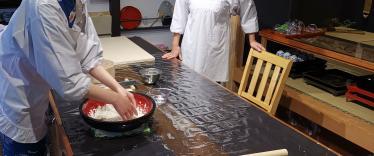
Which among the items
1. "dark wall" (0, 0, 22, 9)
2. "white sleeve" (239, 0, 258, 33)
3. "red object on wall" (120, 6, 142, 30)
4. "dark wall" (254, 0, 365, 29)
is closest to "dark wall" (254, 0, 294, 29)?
"dark wall" (254, 0, 365, 29)

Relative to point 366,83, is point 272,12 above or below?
above

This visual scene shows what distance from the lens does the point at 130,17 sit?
12.1ft

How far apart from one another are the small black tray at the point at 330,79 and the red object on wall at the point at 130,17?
6.00 feet

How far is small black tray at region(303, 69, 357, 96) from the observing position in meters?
2.32

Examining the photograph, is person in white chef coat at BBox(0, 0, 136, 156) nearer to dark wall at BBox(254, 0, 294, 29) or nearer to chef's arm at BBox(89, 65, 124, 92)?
chef's arm at BBox(89, 65, 124, 92)

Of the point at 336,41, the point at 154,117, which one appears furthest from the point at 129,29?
the point at 154,117

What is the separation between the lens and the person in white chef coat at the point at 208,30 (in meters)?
2.37

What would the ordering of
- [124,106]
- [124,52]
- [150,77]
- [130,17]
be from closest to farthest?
[124,106], [150,77], [124,52], [130,17]

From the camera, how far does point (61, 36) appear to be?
109cm

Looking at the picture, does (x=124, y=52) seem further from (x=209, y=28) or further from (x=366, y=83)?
(x=366, y=83)

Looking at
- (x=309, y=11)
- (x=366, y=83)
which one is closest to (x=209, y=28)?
(x=366, y=83)

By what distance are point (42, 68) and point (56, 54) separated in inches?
2.7

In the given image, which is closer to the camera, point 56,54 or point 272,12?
point 56,54

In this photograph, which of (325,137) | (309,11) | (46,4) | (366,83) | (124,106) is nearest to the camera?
(46,4)
